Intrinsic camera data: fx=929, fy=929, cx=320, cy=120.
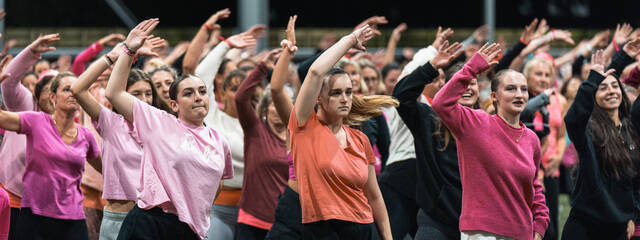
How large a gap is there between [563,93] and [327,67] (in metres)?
6.02

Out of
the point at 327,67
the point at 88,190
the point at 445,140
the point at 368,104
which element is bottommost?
the point at 88,190

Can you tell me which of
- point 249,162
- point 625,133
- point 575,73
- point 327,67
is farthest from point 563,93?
point 327,67

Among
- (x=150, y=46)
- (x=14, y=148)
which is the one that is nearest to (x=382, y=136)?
(x=150, y=46)

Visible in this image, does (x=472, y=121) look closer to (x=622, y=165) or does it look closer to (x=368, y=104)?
(x=368, y=104)

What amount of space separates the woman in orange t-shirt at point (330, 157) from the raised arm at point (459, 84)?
0.48 metres

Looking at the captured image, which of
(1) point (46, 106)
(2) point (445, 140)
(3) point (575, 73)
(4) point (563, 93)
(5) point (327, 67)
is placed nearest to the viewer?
(5) point (327, 67)

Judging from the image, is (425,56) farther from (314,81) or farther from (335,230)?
(335,230)

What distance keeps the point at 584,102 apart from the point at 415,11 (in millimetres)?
12303

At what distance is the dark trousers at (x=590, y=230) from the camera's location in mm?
5816

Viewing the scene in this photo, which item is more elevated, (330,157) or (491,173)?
(330,157)

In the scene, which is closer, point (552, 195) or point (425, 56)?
point (425, 56)

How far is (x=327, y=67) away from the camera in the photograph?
179 inches

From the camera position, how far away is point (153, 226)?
4695 millimetres

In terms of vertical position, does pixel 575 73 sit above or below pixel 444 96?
below
